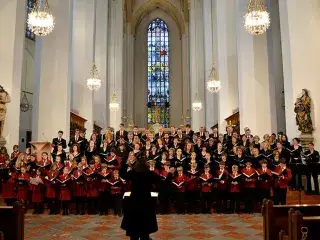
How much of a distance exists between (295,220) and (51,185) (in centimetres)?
665

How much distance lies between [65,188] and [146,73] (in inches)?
991

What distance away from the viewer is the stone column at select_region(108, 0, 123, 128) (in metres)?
24.5

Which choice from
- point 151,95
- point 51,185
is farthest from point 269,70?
point 151,95

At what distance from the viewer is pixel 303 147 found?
1031cm

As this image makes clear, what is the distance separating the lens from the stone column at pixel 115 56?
2452cm

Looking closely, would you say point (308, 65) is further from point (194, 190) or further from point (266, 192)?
point (194, 190)

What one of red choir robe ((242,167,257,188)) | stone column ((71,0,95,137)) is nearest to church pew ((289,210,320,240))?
red choir robe ((242,167,257,188))

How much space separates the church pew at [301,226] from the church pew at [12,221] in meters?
2.65

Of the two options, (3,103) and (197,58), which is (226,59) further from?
(3,103)

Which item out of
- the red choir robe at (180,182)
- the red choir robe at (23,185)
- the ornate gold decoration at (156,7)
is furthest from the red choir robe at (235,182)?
the ornate gold decoration at (156,7)

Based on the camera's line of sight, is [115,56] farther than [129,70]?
No

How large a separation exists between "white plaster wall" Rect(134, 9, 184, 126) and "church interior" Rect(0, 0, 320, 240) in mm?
14012

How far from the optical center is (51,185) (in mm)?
8617

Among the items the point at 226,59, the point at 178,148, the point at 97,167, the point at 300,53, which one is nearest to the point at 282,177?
the point at 178,148
